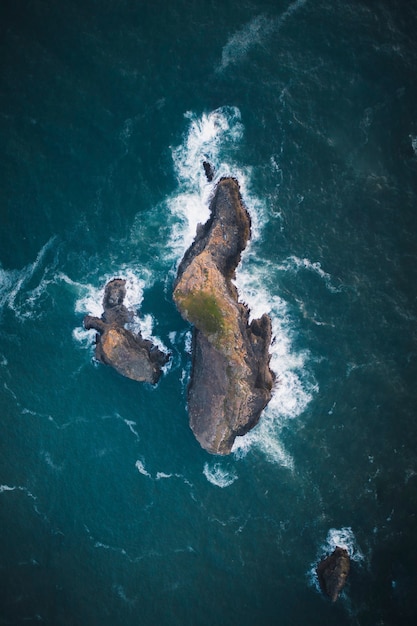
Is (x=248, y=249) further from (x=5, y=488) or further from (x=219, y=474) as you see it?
(x=5, y=488)

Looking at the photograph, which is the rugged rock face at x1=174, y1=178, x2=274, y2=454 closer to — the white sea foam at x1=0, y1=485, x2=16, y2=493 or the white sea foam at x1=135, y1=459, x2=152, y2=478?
the white sea foam at x1=135, y1=459, x2=152, y2=478

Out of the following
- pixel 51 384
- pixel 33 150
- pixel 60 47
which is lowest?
pixel 51 384

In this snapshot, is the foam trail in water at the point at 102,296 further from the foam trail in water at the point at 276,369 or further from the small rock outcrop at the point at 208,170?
the small rock outcrop at the point at 208,170

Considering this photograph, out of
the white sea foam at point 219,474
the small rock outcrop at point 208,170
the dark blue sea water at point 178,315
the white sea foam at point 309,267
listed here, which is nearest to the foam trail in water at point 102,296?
the dark blue sea water at point 178,315

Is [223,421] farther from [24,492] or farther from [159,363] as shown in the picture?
[24,492]

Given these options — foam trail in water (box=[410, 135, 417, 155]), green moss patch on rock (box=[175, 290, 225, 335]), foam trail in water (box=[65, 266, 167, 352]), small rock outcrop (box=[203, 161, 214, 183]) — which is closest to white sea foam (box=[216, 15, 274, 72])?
small rock outcrop (box=[203, 161, 214, 183])

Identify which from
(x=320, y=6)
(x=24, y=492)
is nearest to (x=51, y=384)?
(x=24, y=492)
